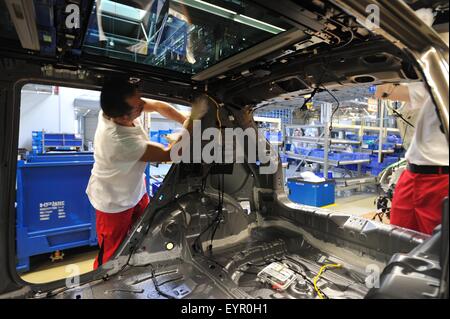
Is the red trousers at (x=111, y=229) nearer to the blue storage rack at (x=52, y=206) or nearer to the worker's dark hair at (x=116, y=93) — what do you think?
the worker's dark hair at (x=116, y=93)

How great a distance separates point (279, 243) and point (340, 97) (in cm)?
525

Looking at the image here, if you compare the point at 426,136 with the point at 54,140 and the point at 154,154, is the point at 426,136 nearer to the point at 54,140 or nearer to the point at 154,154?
the point at 154,154

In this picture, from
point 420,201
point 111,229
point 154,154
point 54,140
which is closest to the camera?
point 420,201

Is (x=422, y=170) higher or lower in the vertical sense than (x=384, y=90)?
lower

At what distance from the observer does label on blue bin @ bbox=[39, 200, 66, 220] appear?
297 cm

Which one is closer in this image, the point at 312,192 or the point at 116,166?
the point at 116,166

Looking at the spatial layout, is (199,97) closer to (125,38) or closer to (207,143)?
(207,143)

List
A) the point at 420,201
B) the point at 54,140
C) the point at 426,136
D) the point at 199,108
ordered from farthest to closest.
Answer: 1. the point at 54,140
2. the point at 199,108
3. the point at 420,201
4. the point at 426,136

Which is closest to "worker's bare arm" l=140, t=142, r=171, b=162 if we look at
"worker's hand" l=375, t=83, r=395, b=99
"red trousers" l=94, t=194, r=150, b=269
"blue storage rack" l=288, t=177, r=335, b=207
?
"red trousers" l=94, t=194, r=150, b=269

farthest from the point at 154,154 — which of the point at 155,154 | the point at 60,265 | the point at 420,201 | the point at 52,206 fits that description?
the point at 60,265

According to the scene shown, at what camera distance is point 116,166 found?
200cm

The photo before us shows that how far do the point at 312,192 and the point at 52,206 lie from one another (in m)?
4.40

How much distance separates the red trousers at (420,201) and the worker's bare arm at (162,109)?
177 cm
